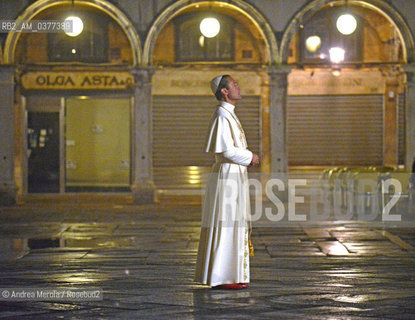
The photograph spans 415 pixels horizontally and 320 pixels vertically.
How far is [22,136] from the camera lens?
22906 millimetres

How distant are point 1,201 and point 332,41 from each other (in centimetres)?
990

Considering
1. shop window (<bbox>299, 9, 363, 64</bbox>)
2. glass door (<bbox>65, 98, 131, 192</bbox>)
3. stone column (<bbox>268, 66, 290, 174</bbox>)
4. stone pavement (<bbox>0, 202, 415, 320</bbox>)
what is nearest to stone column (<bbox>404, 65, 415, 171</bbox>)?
stone column (<bbox>268, 66, 290, 174</bbox>)

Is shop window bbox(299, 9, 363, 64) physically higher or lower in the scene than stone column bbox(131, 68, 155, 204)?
higher

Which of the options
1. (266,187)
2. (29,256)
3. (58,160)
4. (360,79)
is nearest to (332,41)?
(360,79)

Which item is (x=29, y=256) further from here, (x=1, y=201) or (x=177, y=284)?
(x=1, y=201)

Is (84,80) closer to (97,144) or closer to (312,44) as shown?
(97,144)

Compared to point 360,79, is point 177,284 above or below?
below

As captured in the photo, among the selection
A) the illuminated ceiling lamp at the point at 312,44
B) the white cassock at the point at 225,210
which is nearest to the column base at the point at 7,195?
the illuminated ceiling lamp at the point at 312,44

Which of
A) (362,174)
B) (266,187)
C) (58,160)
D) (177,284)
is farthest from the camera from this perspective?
(58,160)

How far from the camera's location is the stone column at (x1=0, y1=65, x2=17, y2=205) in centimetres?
2016

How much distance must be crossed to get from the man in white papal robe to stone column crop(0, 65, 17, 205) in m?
12.7

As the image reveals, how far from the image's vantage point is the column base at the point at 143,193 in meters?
20.4

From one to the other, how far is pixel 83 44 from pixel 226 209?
1563cm

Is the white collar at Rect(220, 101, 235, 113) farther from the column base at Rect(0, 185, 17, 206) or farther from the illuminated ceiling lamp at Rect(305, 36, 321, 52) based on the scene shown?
the illuminated ceiling lamp at Rect(305, 36, 321, 52)
